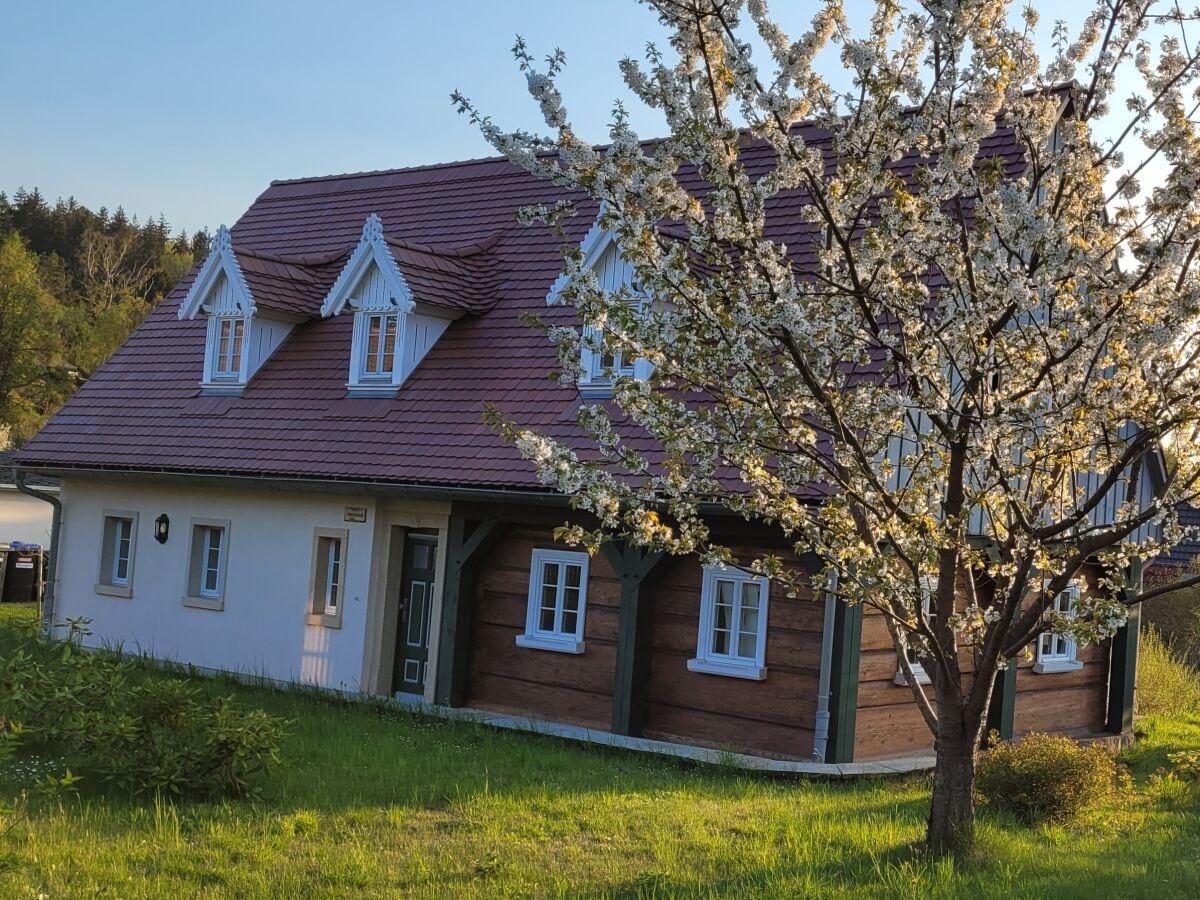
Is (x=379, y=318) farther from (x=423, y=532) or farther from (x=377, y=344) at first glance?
(x=423, y=532)

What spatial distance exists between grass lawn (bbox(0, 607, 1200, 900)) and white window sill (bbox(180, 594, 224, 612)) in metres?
5.60

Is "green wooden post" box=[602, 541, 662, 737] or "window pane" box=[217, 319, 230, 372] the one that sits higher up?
"window pane" box=[217, 319, 230, 372]

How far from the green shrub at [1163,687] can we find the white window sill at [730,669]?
914 cm

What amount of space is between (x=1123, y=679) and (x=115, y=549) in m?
13.4

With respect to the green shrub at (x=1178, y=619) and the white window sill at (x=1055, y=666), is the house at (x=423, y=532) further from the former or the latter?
the green shrub at (x=1178, y=619)

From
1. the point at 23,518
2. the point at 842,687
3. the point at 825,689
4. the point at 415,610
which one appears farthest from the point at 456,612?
the point at 23,518

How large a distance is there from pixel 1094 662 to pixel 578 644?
723 centimetres

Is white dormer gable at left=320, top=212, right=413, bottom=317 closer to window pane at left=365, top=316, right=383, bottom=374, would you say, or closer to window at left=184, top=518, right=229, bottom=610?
window pane at left=365, top=316, right=383, bottom=374

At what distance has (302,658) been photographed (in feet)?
52.7

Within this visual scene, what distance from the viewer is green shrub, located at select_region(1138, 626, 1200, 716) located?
19.8m

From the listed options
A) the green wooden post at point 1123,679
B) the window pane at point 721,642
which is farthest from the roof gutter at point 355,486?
the green wooden post at point 1123,679

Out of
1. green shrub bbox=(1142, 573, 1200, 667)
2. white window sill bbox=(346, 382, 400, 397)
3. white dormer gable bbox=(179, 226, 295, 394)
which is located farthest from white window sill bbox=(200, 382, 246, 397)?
green shrub bbox=(1142, 573, 1200, 667)

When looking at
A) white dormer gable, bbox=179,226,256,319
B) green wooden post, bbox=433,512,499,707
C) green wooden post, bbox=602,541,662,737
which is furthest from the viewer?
white dormer gable, bbox=179,226,256,319

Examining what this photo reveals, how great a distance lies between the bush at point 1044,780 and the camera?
409 inches
